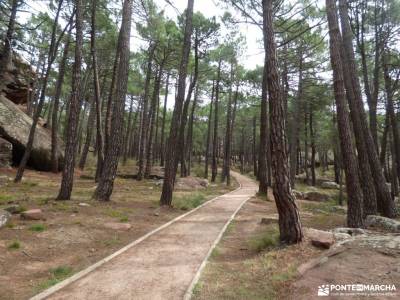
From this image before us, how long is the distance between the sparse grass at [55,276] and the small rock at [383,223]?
7.73 metres

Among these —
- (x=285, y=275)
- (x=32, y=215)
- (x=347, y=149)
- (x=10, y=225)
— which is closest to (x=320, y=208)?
(x=347, y=149)

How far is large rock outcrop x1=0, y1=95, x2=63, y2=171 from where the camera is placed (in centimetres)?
1769

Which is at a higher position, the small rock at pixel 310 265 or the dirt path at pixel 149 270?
the small rock at pixel 310 265

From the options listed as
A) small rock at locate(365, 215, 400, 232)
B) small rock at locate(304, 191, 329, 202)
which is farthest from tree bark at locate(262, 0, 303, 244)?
small rock at locate(304, 191, 329, 202)

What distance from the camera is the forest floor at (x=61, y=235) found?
15.3 feet

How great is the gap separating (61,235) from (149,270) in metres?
2.79

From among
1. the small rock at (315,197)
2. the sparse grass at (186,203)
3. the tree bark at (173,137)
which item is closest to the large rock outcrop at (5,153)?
the sparse grass at (186,203)

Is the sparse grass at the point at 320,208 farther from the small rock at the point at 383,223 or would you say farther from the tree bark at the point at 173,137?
the tree bark at the point at 173,137

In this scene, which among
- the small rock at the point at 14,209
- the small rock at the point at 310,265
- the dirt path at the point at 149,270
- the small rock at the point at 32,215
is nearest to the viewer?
the dirt path at the point at 149,270

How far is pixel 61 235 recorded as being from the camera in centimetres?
663

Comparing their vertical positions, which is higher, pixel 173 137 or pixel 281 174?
pixel 173 137

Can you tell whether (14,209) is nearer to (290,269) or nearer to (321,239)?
(290,269)

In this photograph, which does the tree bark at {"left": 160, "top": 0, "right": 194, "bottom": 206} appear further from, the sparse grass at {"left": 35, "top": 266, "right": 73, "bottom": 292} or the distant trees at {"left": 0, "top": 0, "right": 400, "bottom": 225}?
the sparse grass at {"left": 35, "top": 266, "right": 73, "bottom": 292}

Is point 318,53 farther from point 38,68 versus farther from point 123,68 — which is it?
point 38,68
